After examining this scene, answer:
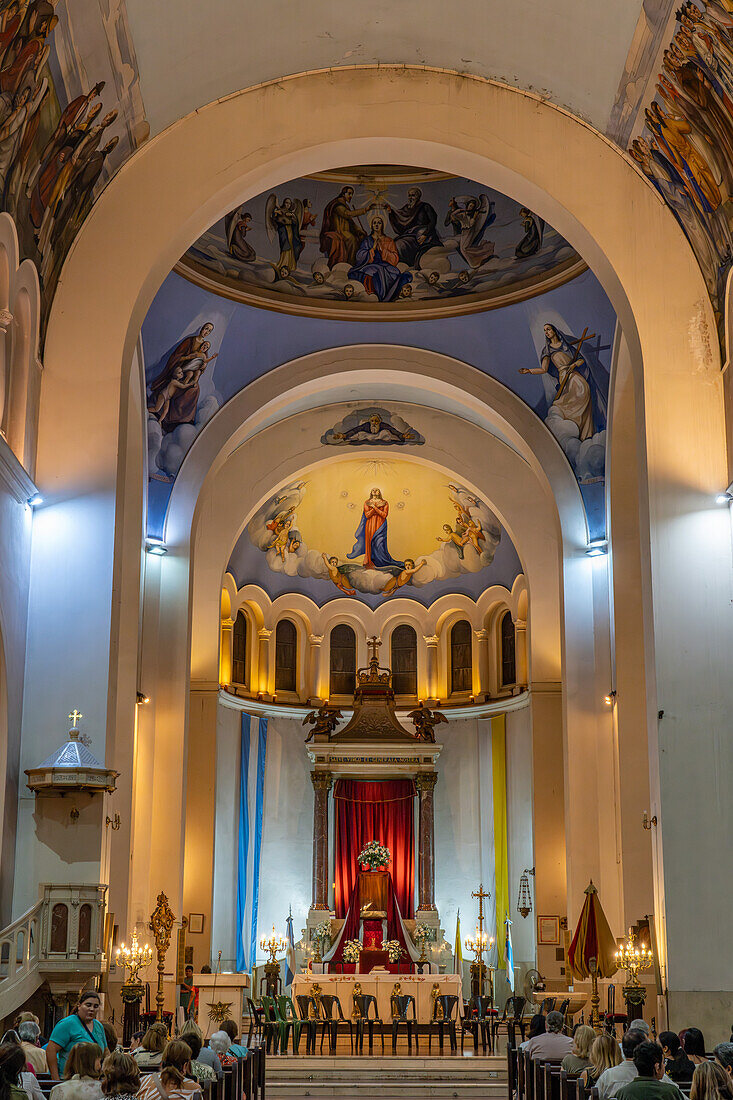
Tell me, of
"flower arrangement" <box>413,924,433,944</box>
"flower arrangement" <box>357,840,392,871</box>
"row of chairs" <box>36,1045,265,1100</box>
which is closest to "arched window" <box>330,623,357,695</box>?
"flower arrangement" <box>357,840,392,871</box>

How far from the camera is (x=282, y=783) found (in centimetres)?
2394

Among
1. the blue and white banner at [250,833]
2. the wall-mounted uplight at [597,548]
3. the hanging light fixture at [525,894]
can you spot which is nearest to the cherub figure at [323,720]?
the blue and white banner at [250,833]

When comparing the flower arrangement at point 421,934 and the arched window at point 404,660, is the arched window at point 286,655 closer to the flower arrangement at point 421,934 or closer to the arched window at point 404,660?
the arched window at point 404,660

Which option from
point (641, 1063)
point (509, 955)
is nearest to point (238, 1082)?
point (641, 1063)

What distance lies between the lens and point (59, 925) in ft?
34.9

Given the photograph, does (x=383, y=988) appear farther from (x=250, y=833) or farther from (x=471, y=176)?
(x=471, y=176)

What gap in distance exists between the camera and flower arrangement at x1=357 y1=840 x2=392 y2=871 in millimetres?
22891

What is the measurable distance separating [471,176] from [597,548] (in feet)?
21.7

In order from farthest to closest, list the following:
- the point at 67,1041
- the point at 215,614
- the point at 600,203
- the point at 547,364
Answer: the point at 215,614
the point at 547,364
the point at 600,203
the point at 67,1041

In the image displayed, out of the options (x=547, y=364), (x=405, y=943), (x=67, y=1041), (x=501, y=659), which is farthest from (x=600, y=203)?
(x=405, y=943)

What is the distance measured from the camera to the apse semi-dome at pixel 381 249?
17.7m

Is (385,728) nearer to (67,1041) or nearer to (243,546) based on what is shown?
(243,546)

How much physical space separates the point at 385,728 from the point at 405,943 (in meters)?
3.82

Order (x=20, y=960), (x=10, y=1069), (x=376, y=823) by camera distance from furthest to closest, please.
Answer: (x=376, y=823)
(x=20, y=960)
(x=10, y=1069)
